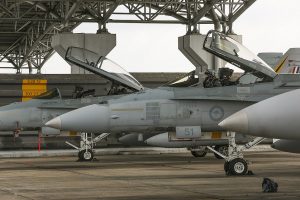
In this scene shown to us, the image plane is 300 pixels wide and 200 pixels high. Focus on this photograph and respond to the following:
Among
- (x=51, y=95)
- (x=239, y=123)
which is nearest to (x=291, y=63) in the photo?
(x=51, y=95)

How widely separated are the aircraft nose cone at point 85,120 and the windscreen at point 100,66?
346cm

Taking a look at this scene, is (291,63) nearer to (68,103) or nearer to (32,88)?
(68,103)

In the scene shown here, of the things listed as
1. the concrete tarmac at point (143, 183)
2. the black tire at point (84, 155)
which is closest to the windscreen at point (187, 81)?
the concrete tarmac at point (143, 183)

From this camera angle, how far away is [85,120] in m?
14.8

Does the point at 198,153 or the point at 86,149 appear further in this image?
the point at 198,153

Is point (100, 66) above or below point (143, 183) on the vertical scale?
above

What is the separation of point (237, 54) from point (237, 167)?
2570 mm

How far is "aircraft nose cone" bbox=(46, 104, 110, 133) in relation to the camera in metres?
14.8

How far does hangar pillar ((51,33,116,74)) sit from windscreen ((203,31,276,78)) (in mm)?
18856

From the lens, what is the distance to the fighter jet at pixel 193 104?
569 inches

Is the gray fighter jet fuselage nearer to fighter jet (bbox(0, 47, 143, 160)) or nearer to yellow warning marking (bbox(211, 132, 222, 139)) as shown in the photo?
yellow warning marking (bbox(211, 132, 222, 139))

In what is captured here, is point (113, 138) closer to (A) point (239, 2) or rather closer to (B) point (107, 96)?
(B) point (107, 96)

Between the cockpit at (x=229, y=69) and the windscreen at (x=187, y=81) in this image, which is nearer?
the cockpit at (x=229, y=69)

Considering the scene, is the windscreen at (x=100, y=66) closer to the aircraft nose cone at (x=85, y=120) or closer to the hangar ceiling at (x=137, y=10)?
the aircraft nose cone at (x=85, y=120)
